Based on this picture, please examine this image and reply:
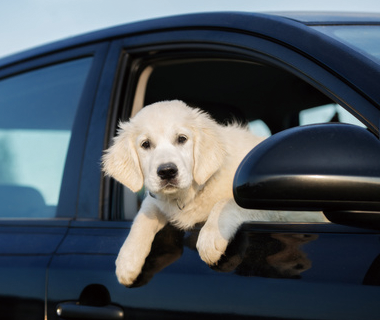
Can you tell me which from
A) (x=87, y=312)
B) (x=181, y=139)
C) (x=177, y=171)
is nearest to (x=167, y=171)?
(x=177, y=171)

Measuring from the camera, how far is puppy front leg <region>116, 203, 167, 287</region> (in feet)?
6.46

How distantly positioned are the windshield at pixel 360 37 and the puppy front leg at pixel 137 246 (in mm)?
998

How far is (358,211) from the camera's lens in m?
1.48

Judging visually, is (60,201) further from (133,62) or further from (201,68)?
(201,68)

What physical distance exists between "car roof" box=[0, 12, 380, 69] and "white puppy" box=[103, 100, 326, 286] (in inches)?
15.9

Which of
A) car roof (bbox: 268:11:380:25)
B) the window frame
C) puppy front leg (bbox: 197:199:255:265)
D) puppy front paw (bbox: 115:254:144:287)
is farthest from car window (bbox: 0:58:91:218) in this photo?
car roof (bbox: 268:11:380:25)

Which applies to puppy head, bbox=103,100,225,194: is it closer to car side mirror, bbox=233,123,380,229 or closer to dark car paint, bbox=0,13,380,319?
dark car paint, bbox=0,13,380,319

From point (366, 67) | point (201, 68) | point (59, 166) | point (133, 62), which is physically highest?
point (201, 68)

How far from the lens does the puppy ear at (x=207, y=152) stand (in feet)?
8.26

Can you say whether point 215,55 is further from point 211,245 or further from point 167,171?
point 211,245

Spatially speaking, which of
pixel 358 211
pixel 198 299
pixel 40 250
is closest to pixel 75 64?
pixel 40 250

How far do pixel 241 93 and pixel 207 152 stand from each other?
5.00ft

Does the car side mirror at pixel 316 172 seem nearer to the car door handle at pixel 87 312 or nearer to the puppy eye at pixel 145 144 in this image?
the car door handle at pixel 87 312

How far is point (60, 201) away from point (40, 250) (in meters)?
0.35
